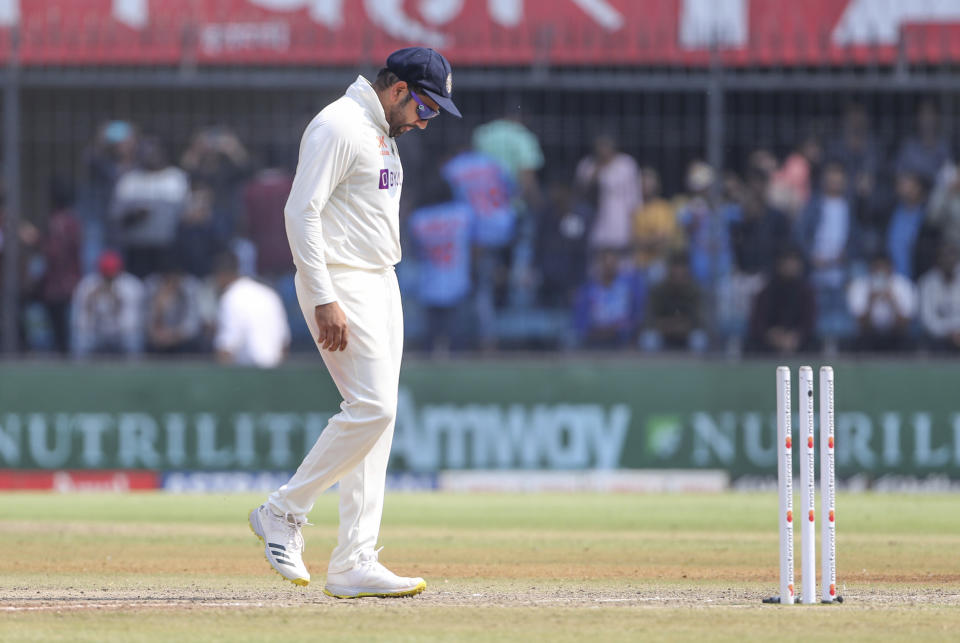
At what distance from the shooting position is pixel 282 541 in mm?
6879

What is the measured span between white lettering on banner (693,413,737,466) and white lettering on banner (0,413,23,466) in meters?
5.91

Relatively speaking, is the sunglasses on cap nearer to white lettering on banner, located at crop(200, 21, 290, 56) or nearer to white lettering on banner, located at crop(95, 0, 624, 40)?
white lettering on banner, located at crop(95, 0, 624, 40)

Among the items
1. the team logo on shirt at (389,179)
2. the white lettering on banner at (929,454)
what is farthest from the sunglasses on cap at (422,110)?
the white lettering on banner at (929,454)

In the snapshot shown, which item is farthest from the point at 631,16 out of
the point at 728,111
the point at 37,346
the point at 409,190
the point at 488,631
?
the point at 488,631

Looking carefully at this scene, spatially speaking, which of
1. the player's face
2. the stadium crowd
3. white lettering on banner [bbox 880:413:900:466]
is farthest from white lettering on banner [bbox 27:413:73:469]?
the player's face

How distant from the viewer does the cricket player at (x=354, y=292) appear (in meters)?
6.70

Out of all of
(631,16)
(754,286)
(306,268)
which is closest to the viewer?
(306,268)

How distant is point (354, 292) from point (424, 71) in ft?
3.23

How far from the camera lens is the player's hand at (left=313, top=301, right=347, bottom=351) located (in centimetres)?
662

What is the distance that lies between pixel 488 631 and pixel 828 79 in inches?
397

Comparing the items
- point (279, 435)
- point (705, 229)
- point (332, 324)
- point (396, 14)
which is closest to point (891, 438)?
point (705, 229)

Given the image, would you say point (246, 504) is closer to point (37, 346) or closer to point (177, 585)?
point (37, 346)

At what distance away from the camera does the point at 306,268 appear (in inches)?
261

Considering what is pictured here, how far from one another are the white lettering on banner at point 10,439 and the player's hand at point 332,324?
8.39 metres
